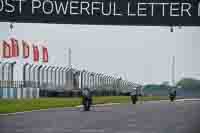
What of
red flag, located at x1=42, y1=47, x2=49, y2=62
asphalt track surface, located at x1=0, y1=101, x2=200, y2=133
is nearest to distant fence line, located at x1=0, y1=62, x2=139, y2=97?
red flag, located at x1=42, y1=47, x2=49, y2=62

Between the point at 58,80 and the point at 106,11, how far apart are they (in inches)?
1413

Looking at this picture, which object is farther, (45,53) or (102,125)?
(45,53)

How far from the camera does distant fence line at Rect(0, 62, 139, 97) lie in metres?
55.9

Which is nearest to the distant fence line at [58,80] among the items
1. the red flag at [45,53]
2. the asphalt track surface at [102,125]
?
the red flag at [45,53]

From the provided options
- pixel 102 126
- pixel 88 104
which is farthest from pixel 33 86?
pixel 102 126

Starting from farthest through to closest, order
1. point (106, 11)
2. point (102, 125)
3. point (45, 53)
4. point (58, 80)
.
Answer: point (58, 80) < point (45, 53) < point (102, 125) < point (106, 11)

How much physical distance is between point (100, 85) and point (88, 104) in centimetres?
2258

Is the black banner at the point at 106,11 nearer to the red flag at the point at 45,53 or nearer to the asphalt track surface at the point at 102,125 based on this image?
the asphalt track surface at the point at 102,125

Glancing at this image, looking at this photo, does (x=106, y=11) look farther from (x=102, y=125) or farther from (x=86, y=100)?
(x=86, y=100)

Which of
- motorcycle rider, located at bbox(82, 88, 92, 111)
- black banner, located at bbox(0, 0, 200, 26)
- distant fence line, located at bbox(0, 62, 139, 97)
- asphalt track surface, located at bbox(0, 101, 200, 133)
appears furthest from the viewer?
distant fence line, located at bbox(0, 62, 139, 97)

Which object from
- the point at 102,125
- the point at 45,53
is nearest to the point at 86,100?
the point at 45,53

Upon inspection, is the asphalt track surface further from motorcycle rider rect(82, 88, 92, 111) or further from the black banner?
motorcycle rider rect(82, 88, 92, 111)

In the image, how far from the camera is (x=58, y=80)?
204 feet

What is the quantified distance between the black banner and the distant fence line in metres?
23.2
